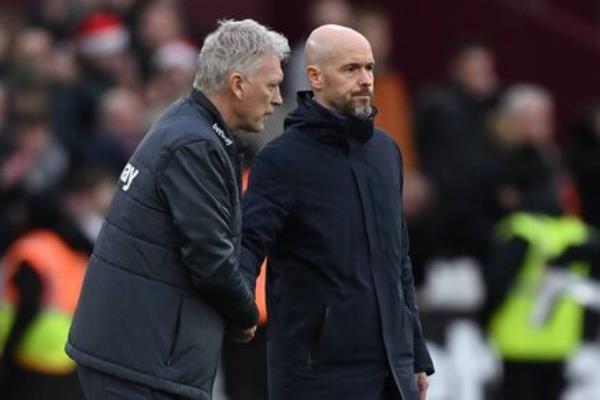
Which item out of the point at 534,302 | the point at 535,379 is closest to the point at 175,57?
the point at 534,302

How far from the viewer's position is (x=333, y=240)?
24.8 ft

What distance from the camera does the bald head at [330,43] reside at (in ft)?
24.8

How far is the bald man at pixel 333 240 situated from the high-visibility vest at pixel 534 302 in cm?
515

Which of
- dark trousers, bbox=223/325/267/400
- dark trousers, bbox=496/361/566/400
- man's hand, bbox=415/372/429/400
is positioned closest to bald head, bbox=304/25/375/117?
man's hand, bbox=415/372/429/400

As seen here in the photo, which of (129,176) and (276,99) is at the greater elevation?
(276,99)

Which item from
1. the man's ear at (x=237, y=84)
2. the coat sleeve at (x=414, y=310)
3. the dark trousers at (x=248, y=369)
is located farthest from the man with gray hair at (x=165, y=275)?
the dark trousers at (x=248, y=369)

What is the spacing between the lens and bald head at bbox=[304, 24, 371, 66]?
7.57 metres

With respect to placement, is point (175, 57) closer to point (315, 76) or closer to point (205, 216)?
point (315, 76)

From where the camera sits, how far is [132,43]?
14.8m

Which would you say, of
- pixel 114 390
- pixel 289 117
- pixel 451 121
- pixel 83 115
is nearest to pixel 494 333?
pixel 451 121

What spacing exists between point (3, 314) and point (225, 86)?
4.46 metres

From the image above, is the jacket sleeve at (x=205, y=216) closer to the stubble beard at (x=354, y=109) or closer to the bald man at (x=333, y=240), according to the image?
the bald man at (x=333, y=240)

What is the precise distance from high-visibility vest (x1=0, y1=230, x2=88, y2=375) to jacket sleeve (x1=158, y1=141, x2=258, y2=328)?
3.93 meters

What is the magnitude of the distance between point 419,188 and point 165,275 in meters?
6.55
